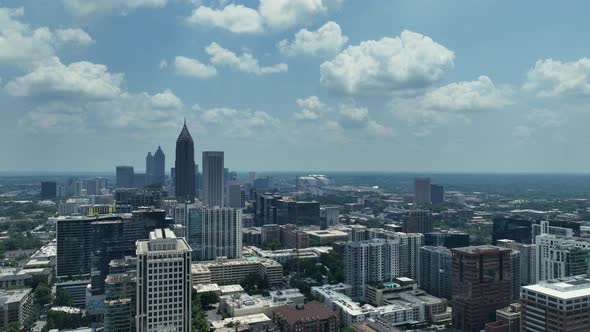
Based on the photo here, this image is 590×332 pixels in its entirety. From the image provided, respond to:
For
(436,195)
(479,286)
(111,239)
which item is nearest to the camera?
(479,286)

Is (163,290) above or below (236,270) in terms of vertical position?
above

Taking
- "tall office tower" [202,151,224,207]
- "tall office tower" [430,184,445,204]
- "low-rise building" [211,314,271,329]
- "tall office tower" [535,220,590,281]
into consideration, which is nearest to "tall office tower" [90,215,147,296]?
"low-rise building" [211,314,271,329]

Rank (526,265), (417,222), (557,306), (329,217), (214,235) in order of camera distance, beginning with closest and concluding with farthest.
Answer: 1. (557,306)
2. (526,265)
3. (214,235)
4. (417,222)
5. (329,217)

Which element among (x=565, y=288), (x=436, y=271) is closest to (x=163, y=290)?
(x=565, y=288)

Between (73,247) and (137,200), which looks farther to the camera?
(137,200)

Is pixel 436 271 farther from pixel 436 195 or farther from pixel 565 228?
pixel 436 195

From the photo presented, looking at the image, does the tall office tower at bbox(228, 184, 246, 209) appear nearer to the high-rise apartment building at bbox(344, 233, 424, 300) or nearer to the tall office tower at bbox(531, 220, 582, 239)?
the high-rise apartment building at bbox(344, 233, 424, 300)

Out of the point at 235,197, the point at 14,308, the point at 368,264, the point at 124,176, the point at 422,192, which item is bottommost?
the point at 14,308

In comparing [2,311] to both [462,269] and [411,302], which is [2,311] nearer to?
[411,302]
